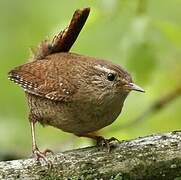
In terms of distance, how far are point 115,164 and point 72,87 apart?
31.7 inches

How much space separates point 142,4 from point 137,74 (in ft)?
1.47

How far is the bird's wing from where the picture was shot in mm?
5137

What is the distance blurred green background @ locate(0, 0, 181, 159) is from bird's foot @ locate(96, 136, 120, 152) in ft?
0.32

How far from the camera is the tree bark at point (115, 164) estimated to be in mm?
4457

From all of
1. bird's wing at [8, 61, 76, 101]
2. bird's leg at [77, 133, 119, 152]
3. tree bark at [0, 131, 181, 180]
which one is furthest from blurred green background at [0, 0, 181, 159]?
tree bark at [0, 131, 181, 180]

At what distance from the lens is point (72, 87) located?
16.9ft

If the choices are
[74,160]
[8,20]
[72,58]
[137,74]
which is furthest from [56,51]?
[8,20]

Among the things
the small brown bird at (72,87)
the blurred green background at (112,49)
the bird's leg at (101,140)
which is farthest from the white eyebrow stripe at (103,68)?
the bird's leg at (101,140)

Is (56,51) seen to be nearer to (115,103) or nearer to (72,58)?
(72,58)

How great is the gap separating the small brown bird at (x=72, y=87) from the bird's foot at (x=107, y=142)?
0.05 feet

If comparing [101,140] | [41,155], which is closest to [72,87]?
[101,140]

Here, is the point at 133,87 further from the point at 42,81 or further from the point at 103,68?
the point at 42,81

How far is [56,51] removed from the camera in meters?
5.61

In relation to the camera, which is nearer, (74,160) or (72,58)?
(74,160)
